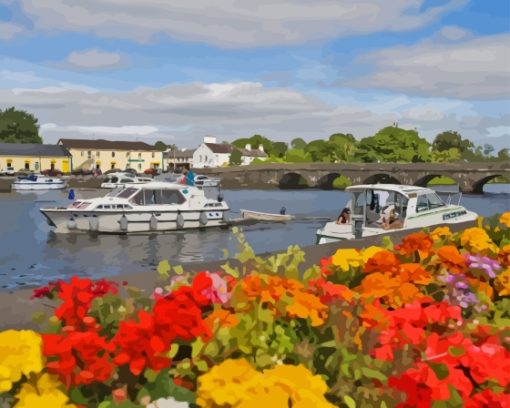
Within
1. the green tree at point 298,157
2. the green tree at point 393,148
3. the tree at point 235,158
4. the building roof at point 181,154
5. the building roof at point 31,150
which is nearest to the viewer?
the building roof at point 31,150

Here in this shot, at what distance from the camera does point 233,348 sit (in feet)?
8.51

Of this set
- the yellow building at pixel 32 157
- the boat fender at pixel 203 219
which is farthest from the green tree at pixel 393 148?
the boat fender at pixel 203 219

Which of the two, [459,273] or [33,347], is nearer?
[33,347]

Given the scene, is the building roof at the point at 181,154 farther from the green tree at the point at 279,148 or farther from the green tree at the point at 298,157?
the green tree at the point at 298,157

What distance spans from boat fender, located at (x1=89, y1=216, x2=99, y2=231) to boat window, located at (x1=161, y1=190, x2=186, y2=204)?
145 inches

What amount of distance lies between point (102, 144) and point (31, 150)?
20562 millimetres

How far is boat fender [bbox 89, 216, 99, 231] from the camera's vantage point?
1265 inches

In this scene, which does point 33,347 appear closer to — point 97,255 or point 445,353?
point 445,353

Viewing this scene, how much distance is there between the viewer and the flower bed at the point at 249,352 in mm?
2225

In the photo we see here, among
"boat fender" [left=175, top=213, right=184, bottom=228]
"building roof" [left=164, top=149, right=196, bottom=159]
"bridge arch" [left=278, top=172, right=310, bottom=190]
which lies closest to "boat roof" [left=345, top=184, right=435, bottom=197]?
"boat fender" [left=175, top=213, right=184, bottom=228]

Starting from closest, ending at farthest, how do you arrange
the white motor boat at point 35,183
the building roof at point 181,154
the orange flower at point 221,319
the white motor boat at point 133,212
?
the orange flower at point 221,319 < the white motor boat at point 133,212 < the white motor boat at point 35,183 < the building roof at point 181,154

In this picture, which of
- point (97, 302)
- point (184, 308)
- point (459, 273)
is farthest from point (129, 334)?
point (459, 273)

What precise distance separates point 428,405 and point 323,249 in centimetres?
515

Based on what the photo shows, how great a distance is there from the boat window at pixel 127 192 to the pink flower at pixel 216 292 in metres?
30.2
